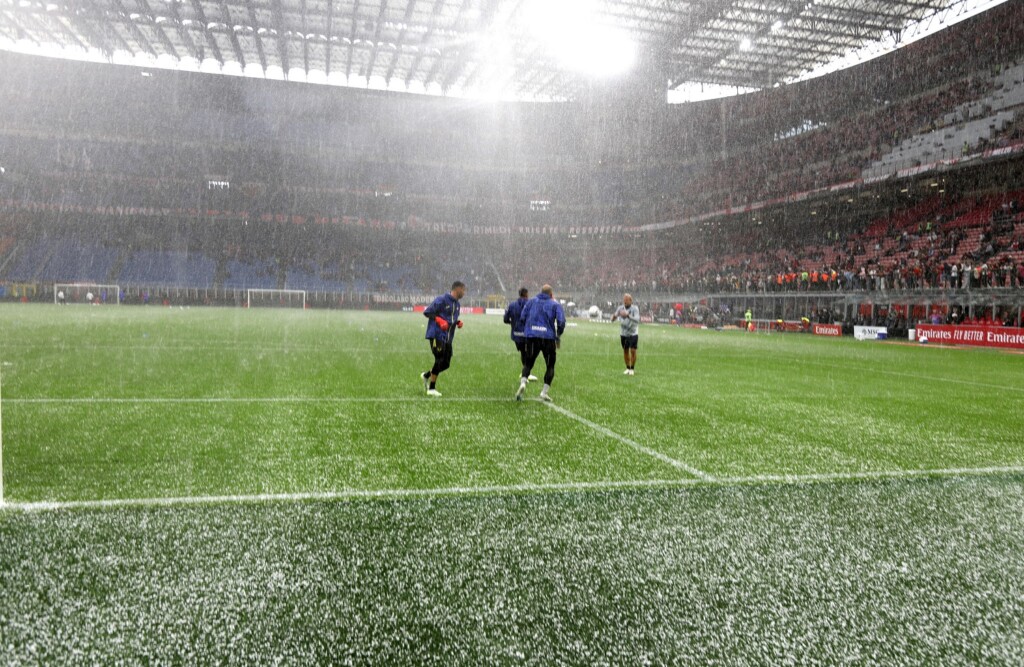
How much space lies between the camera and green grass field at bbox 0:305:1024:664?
2.81 meters

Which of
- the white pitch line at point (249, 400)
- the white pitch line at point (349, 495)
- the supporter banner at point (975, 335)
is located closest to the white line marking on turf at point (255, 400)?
the white pitch line at point (249, 400)

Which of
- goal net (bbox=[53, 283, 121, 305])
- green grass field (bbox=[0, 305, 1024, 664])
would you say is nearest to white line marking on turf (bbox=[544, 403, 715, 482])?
green grass field (bbox=[0, 305, 1024, 664])

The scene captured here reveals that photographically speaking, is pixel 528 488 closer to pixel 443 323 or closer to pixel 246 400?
pixel 443 323

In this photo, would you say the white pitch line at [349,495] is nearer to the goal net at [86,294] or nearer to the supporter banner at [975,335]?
the supporter banner at [975,335]

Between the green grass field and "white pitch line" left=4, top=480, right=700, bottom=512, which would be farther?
"white pitch line" left=4, top=480, right=700, bottom=512

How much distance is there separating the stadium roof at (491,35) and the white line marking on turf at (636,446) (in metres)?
37.4

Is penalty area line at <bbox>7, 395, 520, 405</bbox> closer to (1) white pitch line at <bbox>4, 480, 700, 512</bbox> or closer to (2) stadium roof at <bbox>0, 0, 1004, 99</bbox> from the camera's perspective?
(1) white pitch line at <bbox>4, 480, 700, 512</bbox>

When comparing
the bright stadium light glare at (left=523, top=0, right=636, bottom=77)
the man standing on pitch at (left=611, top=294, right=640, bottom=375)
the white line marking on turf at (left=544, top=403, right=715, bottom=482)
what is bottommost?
the white line marking on turf at (left=544, top=403, right=715, bottom=482)

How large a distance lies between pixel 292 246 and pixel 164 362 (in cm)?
5585

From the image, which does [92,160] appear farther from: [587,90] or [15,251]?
[587,90]

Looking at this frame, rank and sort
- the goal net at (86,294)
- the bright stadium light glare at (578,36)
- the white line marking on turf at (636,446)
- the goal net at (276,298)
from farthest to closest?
the goal net at (276,298) < the goal net at (86,294) < the bright stadium light glare at (578,36) < the white line marking on turf at (636,446)

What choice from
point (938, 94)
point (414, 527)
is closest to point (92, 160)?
point (938, 94)

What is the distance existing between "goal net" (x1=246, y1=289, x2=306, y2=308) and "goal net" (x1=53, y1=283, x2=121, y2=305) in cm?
1041

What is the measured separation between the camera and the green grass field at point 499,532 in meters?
2.81
